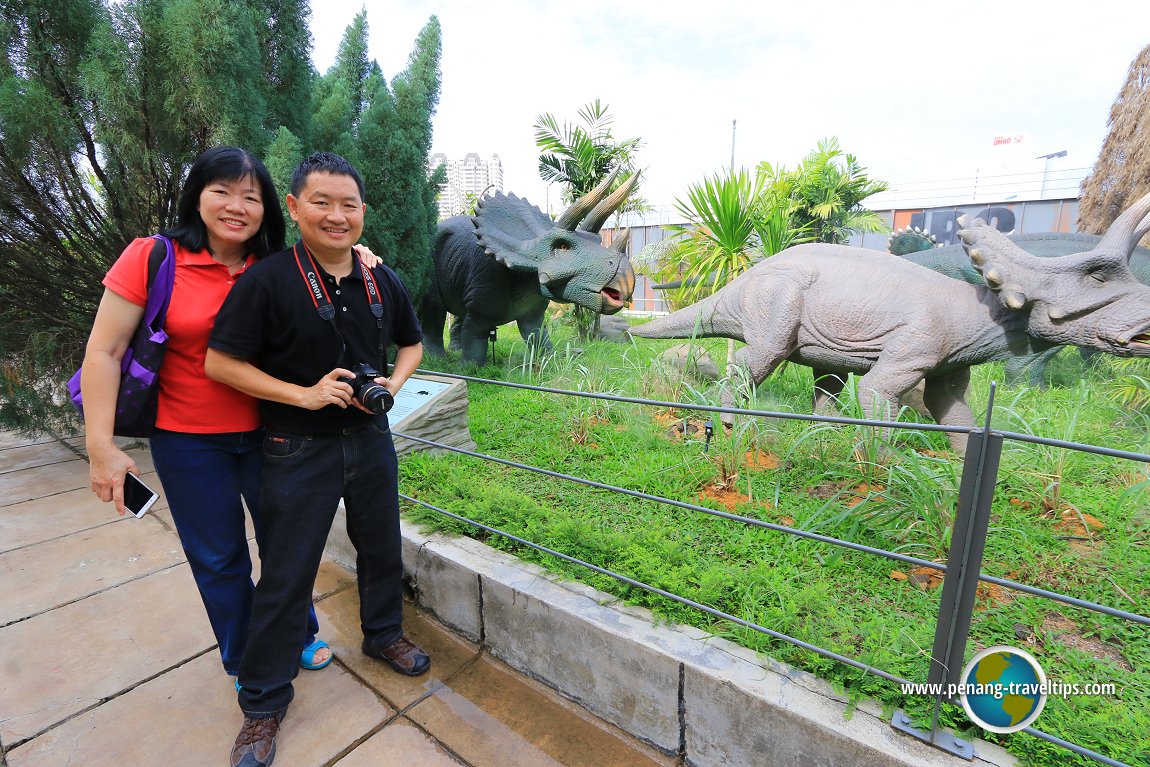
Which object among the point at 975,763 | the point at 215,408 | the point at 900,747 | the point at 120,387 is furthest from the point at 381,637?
the point at 975,763

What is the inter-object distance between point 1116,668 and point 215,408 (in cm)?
260

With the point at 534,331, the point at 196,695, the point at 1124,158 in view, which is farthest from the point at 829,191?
the point at 196,695

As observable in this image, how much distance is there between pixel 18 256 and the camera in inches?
136

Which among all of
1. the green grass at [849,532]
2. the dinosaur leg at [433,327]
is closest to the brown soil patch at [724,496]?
the green grass at [849,532]

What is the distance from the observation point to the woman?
1.43 m

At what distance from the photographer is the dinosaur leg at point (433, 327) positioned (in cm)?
571

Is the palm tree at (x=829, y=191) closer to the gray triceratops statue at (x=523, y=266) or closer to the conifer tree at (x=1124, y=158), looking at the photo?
the conifer tree at (x=1124, y=158)

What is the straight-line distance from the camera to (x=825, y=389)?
391 centimetres

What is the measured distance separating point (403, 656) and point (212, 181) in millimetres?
1622

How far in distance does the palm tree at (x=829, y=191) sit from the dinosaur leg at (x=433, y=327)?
578 centimetres

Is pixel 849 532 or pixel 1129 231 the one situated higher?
pixel 1129 231

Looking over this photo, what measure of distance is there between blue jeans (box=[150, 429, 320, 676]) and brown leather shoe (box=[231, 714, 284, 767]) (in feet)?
0.75

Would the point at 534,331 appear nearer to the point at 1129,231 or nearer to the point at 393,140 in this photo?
the point at 393,140

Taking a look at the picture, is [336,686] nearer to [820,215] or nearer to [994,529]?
[994,529]
